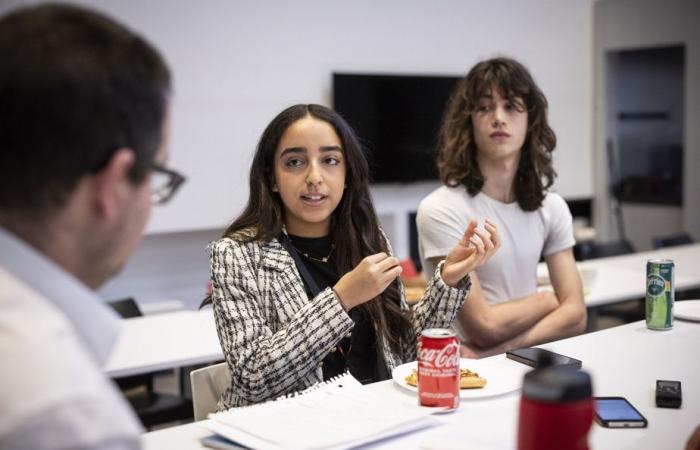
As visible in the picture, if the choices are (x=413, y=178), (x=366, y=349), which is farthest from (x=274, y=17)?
(x=366, y=349)

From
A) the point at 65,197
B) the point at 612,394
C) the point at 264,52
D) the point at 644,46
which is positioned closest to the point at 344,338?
the point at 612,394

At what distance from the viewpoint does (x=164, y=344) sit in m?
2.92

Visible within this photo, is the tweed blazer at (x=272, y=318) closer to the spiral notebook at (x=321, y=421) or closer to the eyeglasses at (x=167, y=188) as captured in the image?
the spiral notebook at (x=321, y=421)

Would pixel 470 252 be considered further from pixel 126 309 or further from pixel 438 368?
pixel 126 309

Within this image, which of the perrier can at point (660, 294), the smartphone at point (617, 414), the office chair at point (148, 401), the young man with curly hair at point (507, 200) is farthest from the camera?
the office chair at point (148, 401)

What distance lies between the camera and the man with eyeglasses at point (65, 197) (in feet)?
2.52

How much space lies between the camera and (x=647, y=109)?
23.9 feet

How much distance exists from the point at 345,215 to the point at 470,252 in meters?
0.37

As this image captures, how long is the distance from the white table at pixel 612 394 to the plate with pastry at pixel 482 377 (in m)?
0.02

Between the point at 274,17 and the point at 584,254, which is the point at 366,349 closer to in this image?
the point at 584,254

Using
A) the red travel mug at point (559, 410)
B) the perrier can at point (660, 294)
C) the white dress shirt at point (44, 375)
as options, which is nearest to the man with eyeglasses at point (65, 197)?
the white dress shirt at point (44, 375)

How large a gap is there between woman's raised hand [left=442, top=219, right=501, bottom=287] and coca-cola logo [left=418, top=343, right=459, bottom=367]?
46 centimetres

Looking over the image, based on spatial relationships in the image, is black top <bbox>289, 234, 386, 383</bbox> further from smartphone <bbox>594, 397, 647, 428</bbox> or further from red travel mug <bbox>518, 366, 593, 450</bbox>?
red travel mug <bbox>518, 366, 593, 450</bbox>

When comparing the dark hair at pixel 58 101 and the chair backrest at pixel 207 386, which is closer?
the dark hair at pixel 58 101
